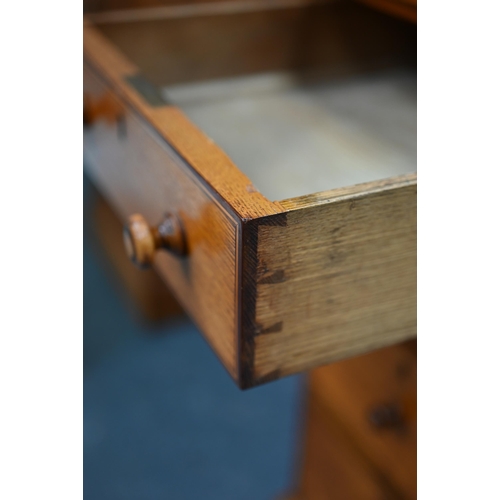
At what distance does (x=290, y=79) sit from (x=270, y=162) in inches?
8.2

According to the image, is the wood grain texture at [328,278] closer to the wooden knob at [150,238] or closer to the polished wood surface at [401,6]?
the wooden knob at [150,238]

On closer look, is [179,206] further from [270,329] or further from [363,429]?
[363,429]

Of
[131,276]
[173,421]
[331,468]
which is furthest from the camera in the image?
[131,276]

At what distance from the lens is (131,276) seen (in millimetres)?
1321

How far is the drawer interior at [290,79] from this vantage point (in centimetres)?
54

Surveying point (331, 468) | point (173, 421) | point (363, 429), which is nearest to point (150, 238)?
point (363, 429)

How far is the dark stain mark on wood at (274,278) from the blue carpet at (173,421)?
687mm

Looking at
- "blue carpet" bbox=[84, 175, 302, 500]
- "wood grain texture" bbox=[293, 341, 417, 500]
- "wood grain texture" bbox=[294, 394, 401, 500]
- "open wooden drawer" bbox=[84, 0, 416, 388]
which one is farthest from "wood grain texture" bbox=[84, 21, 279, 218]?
"blue carpet" bbox=[84, 175, 302, 500]

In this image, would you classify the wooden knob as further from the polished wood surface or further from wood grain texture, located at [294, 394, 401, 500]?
wood grain texture, located at [294, 394, 401, 500]

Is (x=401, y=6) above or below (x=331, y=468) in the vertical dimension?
above

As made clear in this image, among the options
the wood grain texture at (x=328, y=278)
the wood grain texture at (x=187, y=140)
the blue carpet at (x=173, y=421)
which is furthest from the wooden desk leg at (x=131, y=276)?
the wood grain texture at (x=328, y=278)
